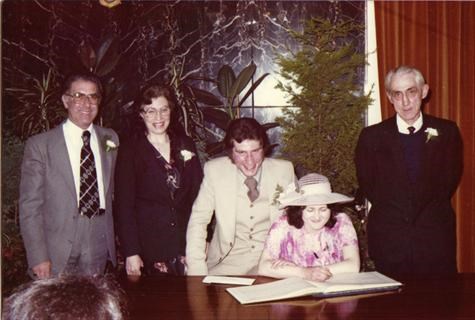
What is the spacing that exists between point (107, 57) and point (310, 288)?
10.4 feet

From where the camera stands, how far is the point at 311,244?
2.76 metres

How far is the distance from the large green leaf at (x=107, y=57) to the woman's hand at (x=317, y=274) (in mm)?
2885

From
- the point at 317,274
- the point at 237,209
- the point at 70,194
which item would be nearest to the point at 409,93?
the point at 237,209

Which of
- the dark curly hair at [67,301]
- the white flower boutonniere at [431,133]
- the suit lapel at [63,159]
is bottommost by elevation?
the dark curly hair at [67,301]

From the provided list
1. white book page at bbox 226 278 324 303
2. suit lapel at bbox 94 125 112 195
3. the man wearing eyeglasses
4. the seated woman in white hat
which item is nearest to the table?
white book page at bbox 226 278 324 303

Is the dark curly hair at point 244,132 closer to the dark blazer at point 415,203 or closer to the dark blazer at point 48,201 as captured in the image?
the dark blazer at point 415,203

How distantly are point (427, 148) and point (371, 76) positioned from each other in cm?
191

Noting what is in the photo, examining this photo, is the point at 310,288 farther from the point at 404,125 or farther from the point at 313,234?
the point at 404,125

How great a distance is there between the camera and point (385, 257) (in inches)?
128

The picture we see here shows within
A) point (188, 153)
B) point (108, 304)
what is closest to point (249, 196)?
point (188, 153)

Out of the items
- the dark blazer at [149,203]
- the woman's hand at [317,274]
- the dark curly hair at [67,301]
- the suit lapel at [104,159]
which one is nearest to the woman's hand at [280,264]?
the woman's hand at [317,274]

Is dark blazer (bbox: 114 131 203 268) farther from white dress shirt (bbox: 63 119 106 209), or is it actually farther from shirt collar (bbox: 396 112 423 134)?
shirt collar (bbox: 396 112 423 134)

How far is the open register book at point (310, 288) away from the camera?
7.02 ft

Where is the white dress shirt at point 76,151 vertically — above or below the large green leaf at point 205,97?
below
